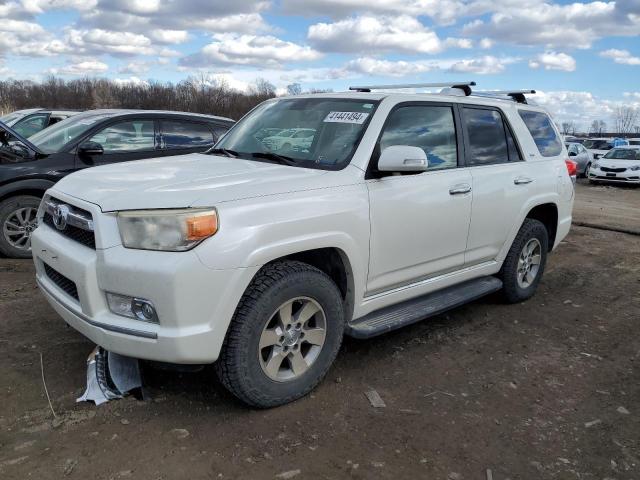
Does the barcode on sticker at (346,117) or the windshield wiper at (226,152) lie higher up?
the barcode on sticker at (346,117)

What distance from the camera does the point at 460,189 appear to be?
163 inches

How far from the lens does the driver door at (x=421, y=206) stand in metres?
3.60

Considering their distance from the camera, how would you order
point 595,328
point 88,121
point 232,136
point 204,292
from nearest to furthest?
point 204,292, point 232,136, point 595,328, point 88,121

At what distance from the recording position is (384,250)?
3.62 m

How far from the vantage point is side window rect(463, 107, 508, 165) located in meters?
4.48

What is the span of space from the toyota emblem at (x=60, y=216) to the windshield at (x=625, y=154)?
21.2 metres

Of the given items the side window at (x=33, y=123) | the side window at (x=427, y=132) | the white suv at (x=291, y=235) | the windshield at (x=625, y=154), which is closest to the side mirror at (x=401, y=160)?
the white suv at (x=291, y=235)

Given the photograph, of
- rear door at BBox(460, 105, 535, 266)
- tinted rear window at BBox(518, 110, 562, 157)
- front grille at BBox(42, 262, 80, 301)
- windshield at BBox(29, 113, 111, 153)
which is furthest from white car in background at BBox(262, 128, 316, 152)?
windshield at BBox(29, 113, 111, 153)

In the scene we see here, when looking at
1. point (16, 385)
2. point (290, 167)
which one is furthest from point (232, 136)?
point (16, 385)

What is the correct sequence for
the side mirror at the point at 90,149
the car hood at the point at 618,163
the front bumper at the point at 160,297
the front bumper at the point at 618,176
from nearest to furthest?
the front bumper at the point at 160,297 < the side mirror at the point at 90,149 < the front bumper at the point at 618,176 < the car hood at the point at 618,163

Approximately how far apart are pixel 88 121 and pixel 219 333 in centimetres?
487

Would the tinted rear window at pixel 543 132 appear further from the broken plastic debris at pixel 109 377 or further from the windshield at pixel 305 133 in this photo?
the broken plastic debris at pixel 109 377

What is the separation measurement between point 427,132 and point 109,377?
9.01 ft

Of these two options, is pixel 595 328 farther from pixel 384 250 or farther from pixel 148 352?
pixel 148 352
